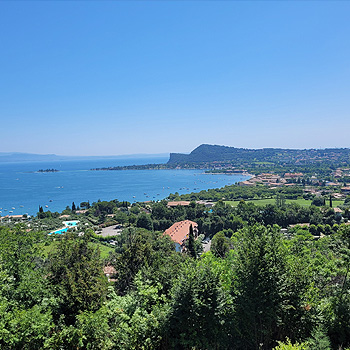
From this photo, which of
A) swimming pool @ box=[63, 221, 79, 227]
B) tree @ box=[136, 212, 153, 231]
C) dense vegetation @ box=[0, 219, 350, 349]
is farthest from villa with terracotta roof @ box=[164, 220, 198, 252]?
dense vegetation @ box=[0, 219, 350, 349]

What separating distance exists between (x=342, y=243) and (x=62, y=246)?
29.3 ft

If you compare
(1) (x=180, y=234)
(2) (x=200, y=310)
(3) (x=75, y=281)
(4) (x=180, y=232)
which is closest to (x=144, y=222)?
(4) (x=180, y=232)

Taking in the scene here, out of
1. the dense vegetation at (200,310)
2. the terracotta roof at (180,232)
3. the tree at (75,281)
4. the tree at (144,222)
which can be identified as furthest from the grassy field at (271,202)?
the dense vegetation at (200,310)

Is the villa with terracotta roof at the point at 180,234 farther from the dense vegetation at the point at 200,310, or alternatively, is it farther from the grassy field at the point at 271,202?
the grassy field at the point at 271,202

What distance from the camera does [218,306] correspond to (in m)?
6.21

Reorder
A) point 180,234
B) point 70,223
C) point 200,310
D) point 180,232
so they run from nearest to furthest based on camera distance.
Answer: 1. point 200,310
2. point 180,234
3. point 180,232
4. point 70,223

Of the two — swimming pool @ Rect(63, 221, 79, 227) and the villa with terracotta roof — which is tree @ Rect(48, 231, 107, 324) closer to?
the villa with terracotta roof

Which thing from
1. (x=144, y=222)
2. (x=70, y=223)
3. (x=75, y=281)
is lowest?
(x=70, y=223)

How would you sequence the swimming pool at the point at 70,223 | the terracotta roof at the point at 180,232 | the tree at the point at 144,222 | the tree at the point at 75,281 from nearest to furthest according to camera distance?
the tree at the point at 75,281, the terracotta roof at the point at 180,232, the tree at the point at 144,222, the swimming pool at the point at 70,223

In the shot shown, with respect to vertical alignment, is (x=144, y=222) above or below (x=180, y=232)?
below

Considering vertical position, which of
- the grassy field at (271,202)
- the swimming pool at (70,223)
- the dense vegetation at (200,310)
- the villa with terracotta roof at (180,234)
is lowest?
the swimming pool at (70,223)

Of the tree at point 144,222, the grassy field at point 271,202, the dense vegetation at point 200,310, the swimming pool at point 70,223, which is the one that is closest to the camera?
the dense vegetation at point 200,310

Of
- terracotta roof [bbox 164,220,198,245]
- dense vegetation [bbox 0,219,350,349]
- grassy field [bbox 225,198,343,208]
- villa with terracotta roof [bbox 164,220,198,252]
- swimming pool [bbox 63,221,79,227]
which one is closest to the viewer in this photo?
dense vegetation [bbox 0,219,350,349]

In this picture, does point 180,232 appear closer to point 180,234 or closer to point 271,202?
point 180,234
